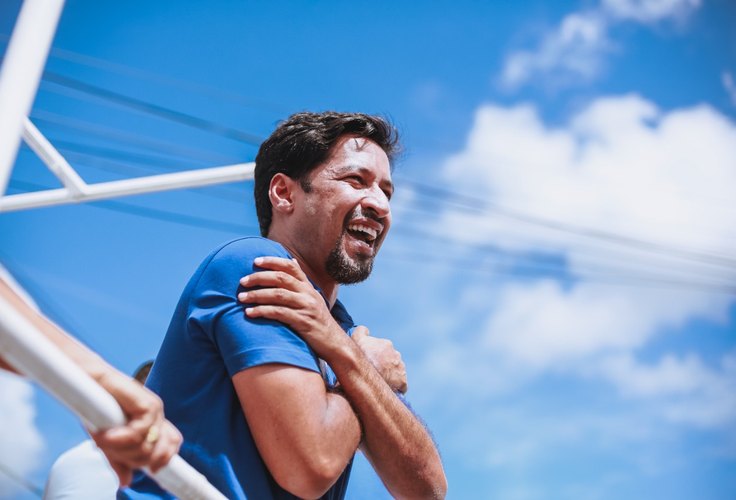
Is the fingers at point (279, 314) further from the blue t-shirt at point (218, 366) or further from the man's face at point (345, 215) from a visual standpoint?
the man's face at point (345, 215)

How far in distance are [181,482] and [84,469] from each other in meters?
2.28

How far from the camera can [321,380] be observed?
1.72m

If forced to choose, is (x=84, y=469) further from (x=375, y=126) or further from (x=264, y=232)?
(x=375, y=126)

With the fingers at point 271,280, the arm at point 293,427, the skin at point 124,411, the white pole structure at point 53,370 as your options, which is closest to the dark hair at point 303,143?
the fingers at point 271,280

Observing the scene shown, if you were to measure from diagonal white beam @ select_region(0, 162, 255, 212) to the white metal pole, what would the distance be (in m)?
2.78

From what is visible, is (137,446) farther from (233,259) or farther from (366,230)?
(366,230)

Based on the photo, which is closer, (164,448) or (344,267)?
(164,448)

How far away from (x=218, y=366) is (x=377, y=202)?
0.81 meters

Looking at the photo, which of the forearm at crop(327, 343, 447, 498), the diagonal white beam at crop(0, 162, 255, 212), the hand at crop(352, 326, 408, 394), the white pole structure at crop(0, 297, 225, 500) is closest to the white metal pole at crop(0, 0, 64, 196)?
the white pole structure at crop(0, 297, 225, 500)

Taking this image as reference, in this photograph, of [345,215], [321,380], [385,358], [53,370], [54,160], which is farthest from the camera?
[54,160]

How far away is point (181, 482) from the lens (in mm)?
1186

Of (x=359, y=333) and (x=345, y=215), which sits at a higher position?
(x=345, y=215)

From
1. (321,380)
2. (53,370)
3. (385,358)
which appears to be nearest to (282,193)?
(385,358)

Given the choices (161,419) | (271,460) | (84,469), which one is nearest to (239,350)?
(271,460)
